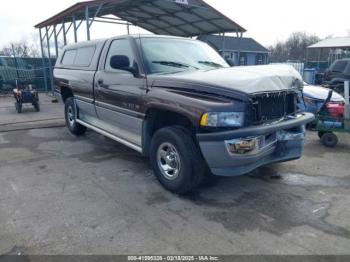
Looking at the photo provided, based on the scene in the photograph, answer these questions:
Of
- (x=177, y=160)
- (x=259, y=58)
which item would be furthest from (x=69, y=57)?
(x=259, y=58)

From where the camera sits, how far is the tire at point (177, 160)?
12.3 ft

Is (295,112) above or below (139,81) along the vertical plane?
below

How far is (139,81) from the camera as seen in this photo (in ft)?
14.3

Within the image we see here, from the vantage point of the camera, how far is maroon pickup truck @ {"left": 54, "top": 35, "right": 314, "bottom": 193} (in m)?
3.41

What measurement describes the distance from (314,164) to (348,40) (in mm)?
24731

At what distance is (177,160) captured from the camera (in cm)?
397

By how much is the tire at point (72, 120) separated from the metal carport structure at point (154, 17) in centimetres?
425

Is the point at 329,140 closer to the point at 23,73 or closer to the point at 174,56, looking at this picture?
the point at 174,56

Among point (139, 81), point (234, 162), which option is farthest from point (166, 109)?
point (234, 162)

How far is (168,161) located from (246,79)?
4.75 feet

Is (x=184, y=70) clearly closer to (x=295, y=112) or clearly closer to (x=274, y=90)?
(x=274, y=90)

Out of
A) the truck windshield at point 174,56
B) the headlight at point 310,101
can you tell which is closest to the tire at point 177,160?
the truck windshield at point 174,56

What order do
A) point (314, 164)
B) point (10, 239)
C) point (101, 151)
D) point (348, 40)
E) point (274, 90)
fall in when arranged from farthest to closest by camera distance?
point (348, 40) → point (101, 151) → point (314, 164) → point (274, 90) → point (10, 239)

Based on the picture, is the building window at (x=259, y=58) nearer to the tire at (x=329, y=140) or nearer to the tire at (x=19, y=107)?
the tire at (x=19, y=107)
